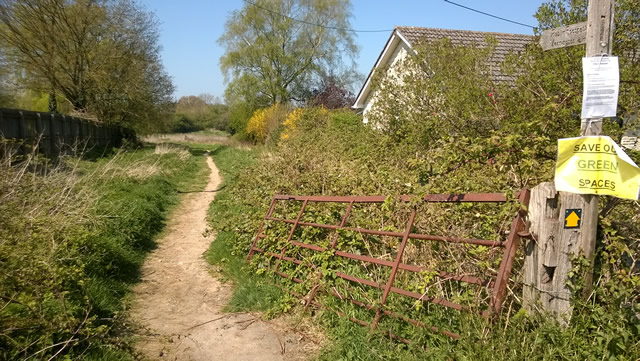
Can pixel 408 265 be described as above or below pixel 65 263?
above

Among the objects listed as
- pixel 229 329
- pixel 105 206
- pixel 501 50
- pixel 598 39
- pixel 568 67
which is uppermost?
pixel 501 50

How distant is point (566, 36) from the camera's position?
335 cm

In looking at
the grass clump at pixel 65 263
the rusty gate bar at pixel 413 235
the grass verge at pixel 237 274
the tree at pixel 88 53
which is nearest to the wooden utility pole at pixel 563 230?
the rusty gate bar at pixel 413 235

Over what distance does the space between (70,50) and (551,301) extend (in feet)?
91.1

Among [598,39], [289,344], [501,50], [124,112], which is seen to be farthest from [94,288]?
[124,112]

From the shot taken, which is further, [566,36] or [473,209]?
[473,209]

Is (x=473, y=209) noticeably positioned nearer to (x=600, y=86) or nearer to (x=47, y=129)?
(x=600, y=86)

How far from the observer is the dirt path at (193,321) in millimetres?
4172

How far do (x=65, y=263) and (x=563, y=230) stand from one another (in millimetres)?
5207

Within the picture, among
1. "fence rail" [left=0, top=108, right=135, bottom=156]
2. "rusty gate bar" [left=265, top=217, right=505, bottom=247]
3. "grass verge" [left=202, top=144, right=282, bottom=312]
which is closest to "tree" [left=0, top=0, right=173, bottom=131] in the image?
"fence rail" [left=0, top=108, right=135, bottom=156]

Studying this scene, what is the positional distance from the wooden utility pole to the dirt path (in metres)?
2.17

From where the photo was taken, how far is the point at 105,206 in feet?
26.7

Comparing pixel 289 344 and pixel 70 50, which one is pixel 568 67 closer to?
pixel 289 344

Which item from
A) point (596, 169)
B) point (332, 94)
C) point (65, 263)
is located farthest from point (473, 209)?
point (332, 94)
